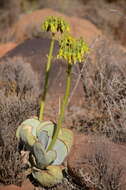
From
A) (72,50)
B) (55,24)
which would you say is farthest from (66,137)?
(55,24)

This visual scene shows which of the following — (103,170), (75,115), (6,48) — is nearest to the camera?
(103,170)

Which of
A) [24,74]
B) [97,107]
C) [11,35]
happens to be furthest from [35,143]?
[11,35]

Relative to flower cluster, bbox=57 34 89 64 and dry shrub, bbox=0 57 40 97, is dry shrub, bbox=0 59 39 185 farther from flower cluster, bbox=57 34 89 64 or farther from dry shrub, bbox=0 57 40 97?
flower cluster, bbox=57 34 89 64

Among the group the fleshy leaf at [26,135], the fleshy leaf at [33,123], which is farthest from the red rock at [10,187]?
the fleshy leaf at [33,123]

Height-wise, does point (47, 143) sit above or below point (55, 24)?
below

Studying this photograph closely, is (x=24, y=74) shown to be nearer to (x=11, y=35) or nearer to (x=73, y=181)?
(x=73, y=181)

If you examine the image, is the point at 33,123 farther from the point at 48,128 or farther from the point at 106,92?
the point at 106,92
